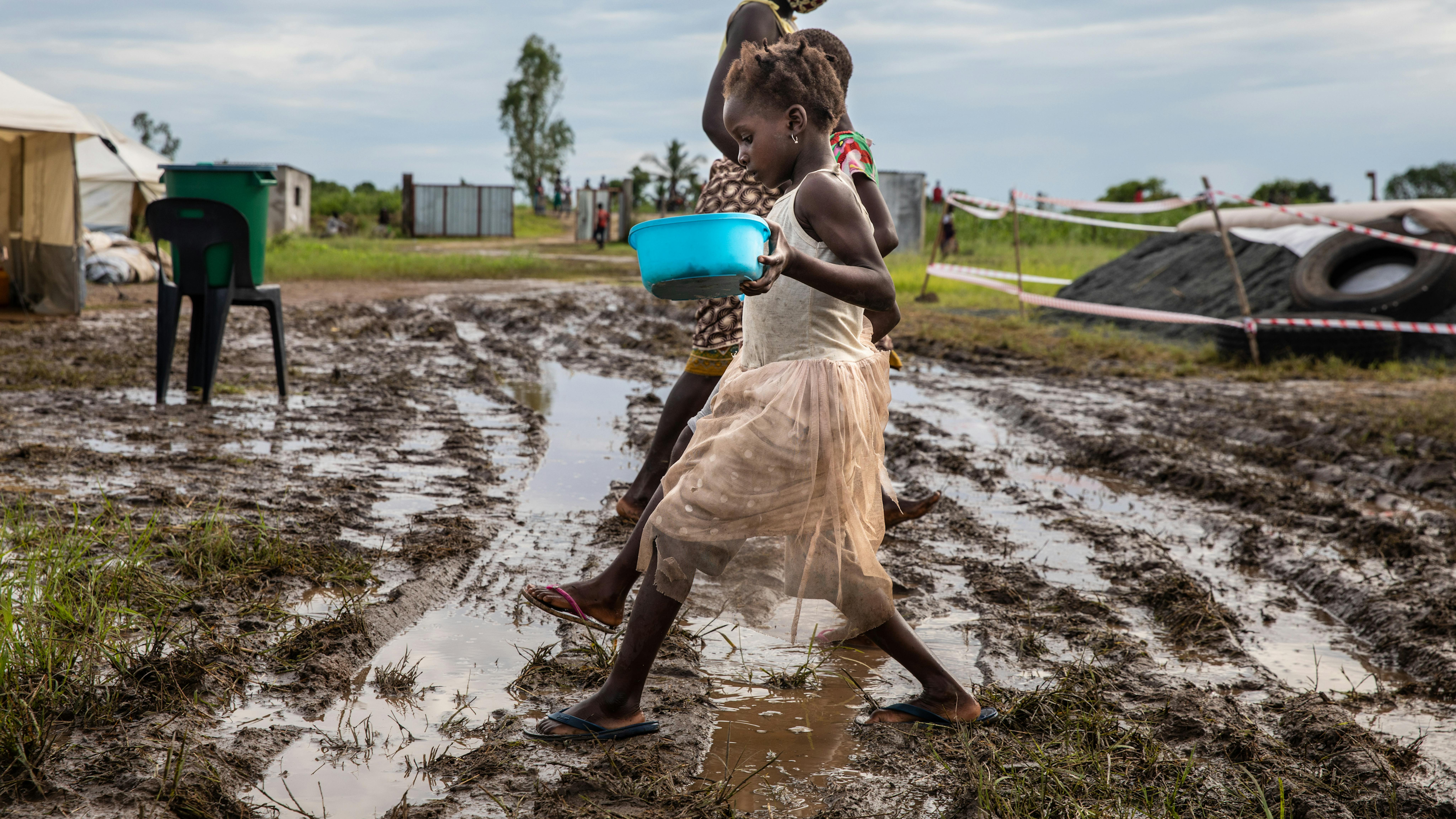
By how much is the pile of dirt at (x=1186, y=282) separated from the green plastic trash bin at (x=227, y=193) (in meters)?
9.51

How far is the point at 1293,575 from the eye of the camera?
387 cm

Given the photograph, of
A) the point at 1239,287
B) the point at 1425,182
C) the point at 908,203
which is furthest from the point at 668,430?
the point at 1425,182

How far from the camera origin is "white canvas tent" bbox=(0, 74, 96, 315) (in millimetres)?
11555

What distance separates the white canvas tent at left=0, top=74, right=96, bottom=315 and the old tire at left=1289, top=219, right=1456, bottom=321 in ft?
41.8

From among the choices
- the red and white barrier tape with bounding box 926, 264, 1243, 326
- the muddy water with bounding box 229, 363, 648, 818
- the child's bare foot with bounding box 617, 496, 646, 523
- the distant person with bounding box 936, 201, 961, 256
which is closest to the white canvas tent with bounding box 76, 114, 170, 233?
the red and white barrier tape with bounding box 926, 264, 1243, 326

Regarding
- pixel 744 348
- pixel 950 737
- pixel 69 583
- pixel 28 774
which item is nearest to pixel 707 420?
pixel 744 348

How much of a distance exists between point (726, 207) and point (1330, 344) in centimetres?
831

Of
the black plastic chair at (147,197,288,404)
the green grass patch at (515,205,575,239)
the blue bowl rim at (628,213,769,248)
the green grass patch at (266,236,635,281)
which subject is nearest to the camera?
the blue bowl rim at (628,213,769,248)

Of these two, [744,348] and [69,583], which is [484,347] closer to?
[69,583]

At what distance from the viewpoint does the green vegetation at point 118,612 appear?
221 cm

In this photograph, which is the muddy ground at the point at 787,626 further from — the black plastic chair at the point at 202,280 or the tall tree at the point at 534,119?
the tall tree at the point at 534,119

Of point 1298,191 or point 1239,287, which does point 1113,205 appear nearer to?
point 1239,287

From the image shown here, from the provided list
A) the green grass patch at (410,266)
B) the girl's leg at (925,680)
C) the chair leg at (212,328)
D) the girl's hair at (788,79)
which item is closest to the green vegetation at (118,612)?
the girl's leg at (925,680)

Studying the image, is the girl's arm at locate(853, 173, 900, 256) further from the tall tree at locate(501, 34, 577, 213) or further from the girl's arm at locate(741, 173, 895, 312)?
the tall tree at locate(501, 34, 577, 213)
